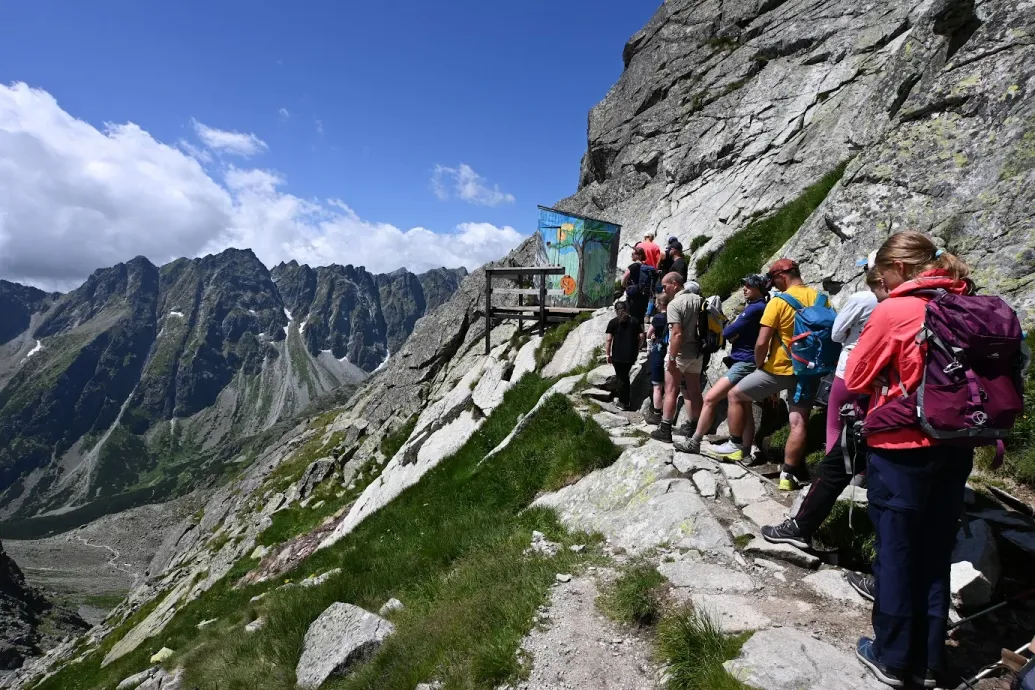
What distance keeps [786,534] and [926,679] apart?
2.02m

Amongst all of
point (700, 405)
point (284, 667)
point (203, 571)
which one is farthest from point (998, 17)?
point (203, 571)

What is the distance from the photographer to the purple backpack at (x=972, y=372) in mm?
Answer: 3498

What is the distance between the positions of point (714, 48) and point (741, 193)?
1673 cm

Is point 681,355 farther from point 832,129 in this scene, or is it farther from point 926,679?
point 832,129

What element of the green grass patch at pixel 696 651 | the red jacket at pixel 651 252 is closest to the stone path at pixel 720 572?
the green grass patch at pixel 696 651

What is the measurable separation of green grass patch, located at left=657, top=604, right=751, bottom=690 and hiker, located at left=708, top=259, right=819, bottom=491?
3531mm

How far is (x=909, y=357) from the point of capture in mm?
3883

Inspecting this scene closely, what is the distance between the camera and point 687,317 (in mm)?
9148

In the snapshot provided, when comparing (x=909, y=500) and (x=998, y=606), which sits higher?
(x=909, y=500)

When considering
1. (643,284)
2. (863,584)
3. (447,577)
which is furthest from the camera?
(643,284)

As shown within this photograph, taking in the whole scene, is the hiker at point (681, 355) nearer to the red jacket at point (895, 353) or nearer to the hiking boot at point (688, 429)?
the hiking boot at point (688, 429)

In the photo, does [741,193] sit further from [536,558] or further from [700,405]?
[536,558]

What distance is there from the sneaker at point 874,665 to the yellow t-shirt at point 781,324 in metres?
3.99

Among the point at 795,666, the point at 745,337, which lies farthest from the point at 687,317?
the point at 795,666
